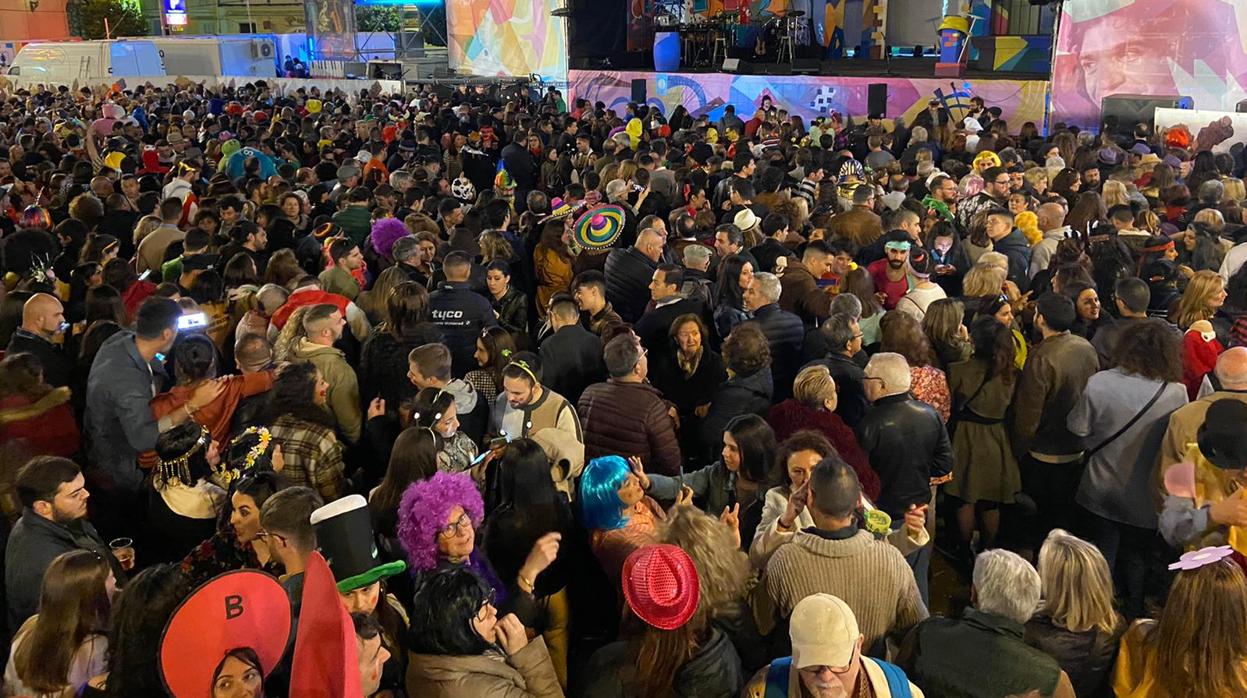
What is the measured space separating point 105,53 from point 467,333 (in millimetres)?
26817

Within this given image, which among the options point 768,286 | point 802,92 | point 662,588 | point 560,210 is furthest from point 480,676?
point 802,92

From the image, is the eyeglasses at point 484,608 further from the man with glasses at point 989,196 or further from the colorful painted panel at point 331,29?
the colorful painted panel at point 331,29

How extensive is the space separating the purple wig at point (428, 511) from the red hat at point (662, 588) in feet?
2.36

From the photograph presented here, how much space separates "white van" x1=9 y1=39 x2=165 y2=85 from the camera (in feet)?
87.7

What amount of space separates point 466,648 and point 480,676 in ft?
0.26

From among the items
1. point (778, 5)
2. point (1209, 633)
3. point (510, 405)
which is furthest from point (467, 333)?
point (778, 5)

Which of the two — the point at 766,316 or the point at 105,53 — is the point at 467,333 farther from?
the point at 105,53

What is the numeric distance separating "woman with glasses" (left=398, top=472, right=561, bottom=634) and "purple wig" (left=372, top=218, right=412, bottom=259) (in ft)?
12.5

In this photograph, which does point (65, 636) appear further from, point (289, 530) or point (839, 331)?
point (839, 331)

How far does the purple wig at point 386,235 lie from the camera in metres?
6.57

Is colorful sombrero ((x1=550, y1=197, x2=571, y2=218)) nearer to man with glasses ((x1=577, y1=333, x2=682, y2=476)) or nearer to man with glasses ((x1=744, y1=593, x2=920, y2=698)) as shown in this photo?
man with glasses ((x1=577, y1=333, x2=682, y2=476))

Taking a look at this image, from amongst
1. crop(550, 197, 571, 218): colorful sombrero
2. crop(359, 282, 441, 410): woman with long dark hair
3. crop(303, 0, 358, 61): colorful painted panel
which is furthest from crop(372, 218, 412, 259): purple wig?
crop(303, 0, 358, 61): colorful painted panel

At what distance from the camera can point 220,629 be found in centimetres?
205

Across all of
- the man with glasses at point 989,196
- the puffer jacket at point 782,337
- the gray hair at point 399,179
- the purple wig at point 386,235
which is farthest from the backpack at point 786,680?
the gray hair at point 399,179
